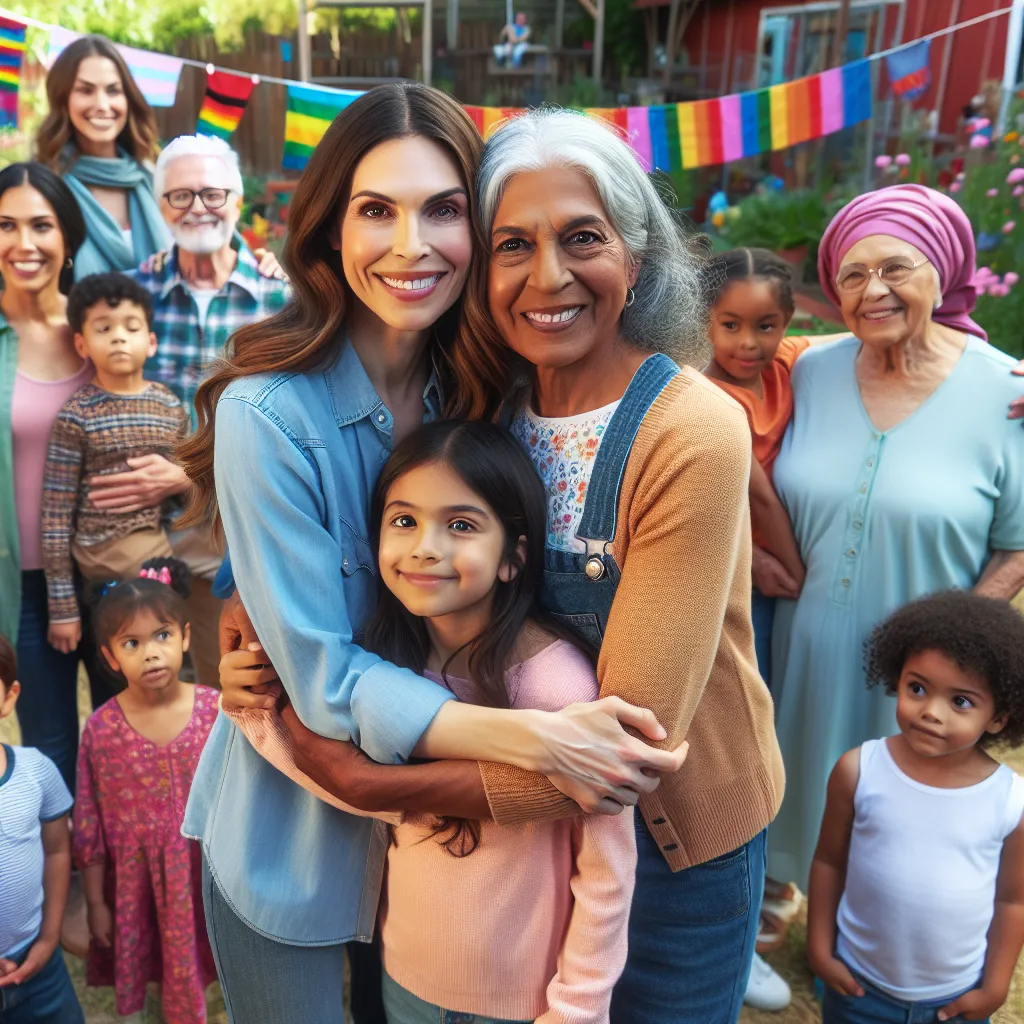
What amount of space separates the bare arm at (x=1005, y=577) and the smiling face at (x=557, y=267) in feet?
4.32

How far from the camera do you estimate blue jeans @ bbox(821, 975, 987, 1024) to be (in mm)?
2062

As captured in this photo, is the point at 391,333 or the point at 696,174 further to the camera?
the point at 696,174

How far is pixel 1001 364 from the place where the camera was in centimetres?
234

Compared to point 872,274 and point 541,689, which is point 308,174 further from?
point 872,274

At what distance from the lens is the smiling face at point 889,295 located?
227 cm

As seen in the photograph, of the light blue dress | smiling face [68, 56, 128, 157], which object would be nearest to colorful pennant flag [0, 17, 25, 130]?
smiling face [68, 56, 128, 157]

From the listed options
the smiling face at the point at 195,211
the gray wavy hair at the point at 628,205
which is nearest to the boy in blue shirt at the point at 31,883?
the smiling face at the point at 195,211

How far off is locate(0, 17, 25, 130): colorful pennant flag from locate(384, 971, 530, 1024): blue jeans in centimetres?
389

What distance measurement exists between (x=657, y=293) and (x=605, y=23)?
11580 millimetres

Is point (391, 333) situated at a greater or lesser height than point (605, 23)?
lesser

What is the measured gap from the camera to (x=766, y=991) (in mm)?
2590

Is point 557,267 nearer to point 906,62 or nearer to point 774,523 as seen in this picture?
point 774,523

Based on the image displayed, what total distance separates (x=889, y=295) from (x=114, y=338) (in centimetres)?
200

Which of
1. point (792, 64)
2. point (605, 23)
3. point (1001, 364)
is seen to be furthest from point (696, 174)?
point (1001, 364)
